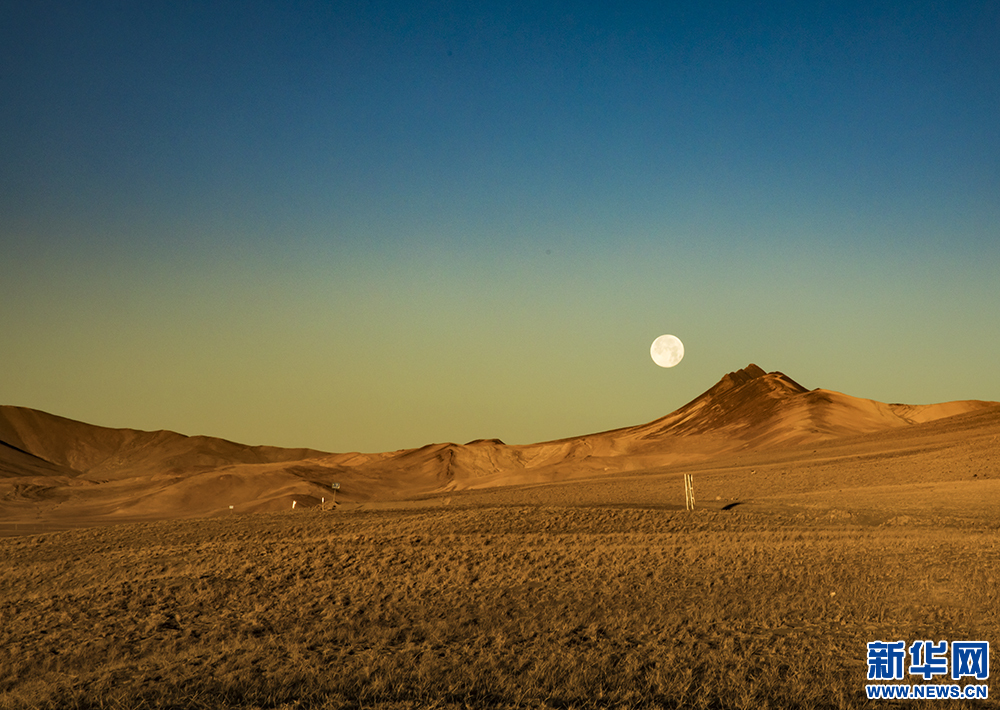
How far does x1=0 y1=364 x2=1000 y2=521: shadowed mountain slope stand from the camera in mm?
79375

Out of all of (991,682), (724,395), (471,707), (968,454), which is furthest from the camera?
(724,395)

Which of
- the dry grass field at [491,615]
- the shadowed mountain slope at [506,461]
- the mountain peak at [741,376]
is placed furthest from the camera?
the mountain peak at [741,376]

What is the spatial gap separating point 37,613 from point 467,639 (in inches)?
299

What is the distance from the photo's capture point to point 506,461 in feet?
445

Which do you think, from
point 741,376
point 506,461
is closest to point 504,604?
point 506,461

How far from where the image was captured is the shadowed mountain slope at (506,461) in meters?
79.4

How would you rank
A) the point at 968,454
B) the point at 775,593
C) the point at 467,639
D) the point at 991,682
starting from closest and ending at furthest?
1. the point at 991,682
2. the point at 467,639
3. the point at 775,593
4. the point at 968,454

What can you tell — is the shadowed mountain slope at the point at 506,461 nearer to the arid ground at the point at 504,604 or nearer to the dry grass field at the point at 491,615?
the arid ground at the point at 504,604

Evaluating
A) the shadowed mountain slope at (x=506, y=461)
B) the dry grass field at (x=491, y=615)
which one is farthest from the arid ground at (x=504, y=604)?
the shadowed mountain slope at (x=506, y=461)

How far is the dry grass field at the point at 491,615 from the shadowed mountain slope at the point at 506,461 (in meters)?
42.9

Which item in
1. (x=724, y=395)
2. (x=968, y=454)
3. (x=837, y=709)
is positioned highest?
(x=724, y=395)

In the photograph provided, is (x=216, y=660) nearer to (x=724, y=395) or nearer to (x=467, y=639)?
(x=467, y=639)

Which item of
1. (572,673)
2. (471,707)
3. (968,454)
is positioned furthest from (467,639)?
(968,454)

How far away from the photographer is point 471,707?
369 inches
